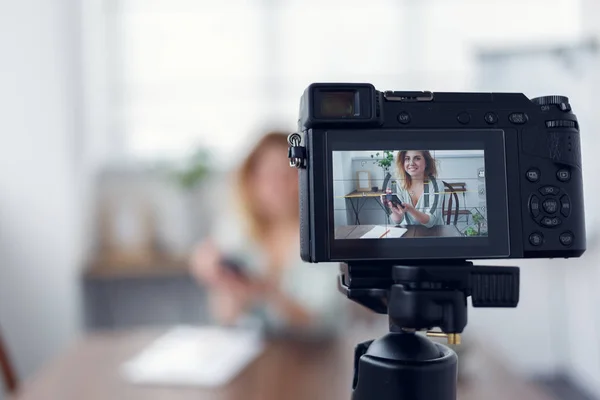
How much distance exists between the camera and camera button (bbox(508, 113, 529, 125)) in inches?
19.3

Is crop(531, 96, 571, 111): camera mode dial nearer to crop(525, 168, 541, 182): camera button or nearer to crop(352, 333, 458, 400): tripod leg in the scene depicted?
crop(525, 168, 541, 182): camera button

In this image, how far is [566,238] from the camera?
1.59ft

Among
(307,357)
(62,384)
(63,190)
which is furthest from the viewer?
(63,190)

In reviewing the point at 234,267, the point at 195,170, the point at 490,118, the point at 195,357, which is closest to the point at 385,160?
the point at 490,118

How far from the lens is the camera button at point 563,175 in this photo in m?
0.49

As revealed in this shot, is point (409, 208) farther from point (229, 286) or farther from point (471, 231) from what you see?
point (229, 286)

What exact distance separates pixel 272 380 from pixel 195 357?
242 millimetres

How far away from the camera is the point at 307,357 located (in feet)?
4.39

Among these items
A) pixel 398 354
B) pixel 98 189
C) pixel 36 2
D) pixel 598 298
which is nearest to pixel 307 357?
pixel 598 298

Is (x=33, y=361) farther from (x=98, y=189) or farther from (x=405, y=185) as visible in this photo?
(x=405, y=185)

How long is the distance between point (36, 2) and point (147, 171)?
84cm

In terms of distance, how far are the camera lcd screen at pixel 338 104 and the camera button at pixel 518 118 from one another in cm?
14

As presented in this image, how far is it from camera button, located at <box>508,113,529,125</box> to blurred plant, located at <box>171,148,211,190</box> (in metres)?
2.14

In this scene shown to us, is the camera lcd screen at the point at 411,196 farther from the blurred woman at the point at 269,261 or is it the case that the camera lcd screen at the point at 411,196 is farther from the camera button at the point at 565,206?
the blurred woman at the point at 269,261
